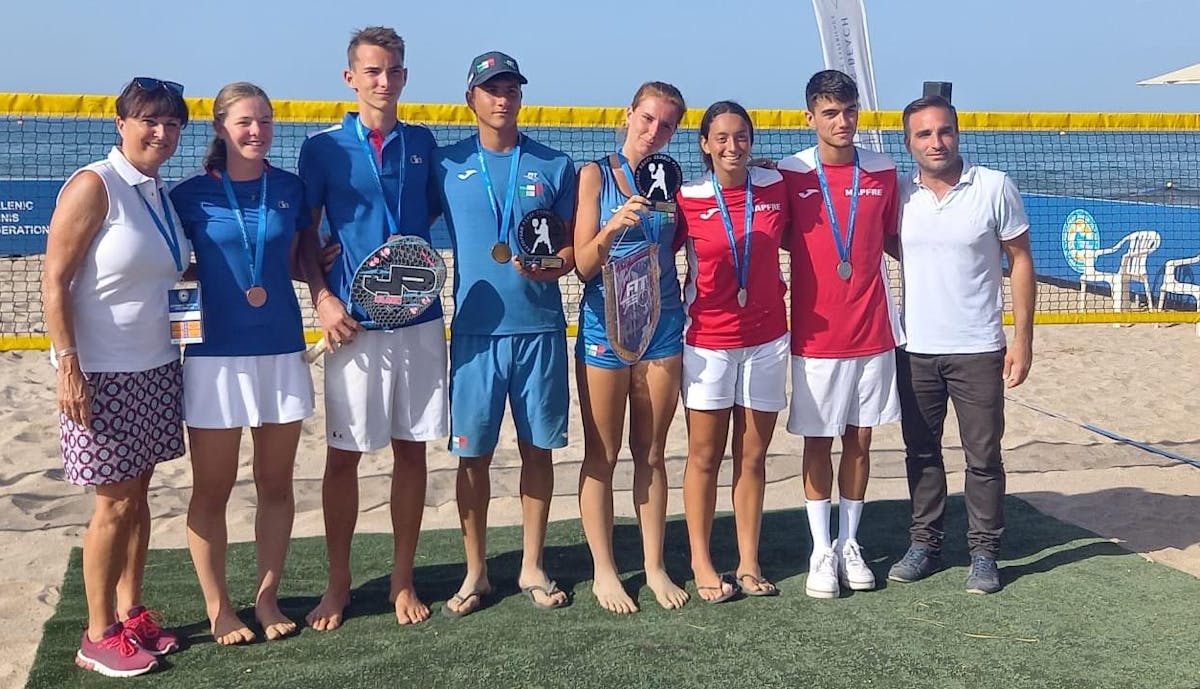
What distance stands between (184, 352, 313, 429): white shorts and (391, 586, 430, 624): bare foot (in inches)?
40.0

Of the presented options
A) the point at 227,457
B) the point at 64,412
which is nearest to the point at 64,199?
the point at 64,412

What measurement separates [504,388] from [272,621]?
131 centimetres

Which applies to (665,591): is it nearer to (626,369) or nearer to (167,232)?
(626,369)

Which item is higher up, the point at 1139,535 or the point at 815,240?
the point at 815,240

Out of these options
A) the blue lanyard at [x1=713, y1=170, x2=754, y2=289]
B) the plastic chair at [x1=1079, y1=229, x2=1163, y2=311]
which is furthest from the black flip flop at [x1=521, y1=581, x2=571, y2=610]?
the plastic chair at [x1=1079, y1=229, x2=1163, y2=311]

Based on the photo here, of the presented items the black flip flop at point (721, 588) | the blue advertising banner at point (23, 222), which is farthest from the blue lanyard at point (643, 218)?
the blue advertising banner at point (23, 222)

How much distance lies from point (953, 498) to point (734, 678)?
3.15 meters

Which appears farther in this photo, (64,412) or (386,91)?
(386,91)

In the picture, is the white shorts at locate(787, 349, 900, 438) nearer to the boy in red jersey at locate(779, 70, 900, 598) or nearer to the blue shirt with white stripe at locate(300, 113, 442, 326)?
the boy in red jersey at locate(779, 70, 900, 598)

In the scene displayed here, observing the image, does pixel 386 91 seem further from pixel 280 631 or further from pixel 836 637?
pixel 836 637

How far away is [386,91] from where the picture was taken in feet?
13.8

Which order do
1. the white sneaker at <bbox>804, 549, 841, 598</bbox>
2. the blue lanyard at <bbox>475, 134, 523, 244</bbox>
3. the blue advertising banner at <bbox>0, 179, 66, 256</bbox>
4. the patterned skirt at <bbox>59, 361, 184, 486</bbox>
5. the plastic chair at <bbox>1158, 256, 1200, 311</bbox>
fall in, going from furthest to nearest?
the plastic chair at <bbox>1158, 256, 1200, 311</bbox> < the blue advertising banner at <bbox>0, 179, 66, 256</bbox> < the white sneaker at <bbox>804, 549, 841, 598</bbox> < the blue lanyard at <bbox>475, 134, 523, 244</bbox> < the patterned skirt at <bbox>59, 361, 184, 486</bbox>

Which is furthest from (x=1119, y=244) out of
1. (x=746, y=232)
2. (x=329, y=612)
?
(x=329, y=612)

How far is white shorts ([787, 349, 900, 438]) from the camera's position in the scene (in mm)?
4699
